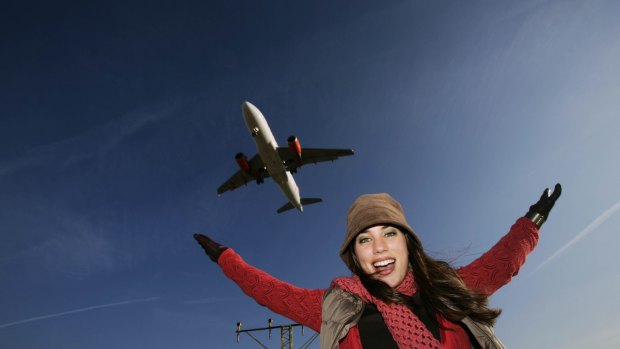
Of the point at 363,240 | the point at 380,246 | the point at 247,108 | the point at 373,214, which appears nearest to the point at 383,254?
the point at 380,246

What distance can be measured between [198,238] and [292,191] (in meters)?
27.9

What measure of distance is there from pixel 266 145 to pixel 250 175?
6.64 metres

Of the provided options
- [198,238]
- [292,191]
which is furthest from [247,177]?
[198,238]

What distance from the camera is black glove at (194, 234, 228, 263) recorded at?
2.63 metres

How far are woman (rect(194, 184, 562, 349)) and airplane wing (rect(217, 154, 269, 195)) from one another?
29.2m

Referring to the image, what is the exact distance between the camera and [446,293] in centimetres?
239

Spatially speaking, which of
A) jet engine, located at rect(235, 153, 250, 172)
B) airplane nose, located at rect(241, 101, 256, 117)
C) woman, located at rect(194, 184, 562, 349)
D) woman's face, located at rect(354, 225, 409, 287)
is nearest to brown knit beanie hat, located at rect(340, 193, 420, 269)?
woman, located at rect(194, 184, 562, 349)

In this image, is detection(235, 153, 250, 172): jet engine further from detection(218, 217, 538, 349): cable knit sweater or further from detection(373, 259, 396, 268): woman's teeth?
detection(373, 259, 396, 268): woman's teeth

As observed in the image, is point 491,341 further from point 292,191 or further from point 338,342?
point 292,191

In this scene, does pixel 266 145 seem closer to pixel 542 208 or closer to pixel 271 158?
pixel 271 158

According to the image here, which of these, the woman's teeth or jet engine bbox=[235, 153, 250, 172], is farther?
jet engine bbox=[235, 153, 250, 172]

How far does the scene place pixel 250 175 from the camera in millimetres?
32031

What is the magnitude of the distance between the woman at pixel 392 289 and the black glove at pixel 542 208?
2 centimetres

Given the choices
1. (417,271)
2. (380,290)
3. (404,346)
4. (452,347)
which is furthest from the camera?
(417,271)
